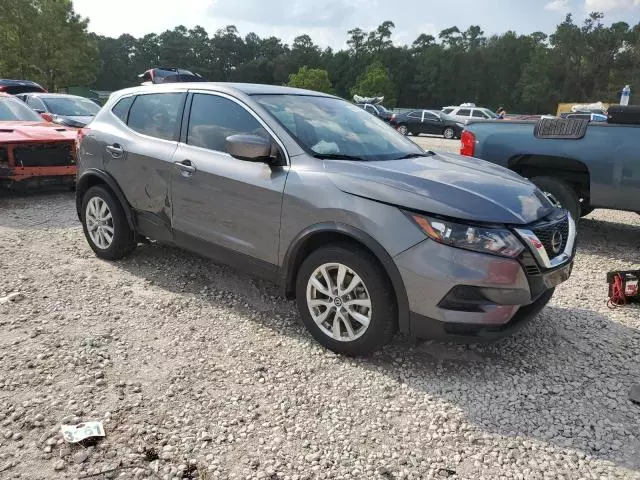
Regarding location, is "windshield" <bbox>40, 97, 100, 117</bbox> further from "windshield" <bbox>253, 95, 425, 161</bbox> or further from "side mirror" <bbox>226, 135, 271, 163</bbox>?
"side mirror" <bbox>226, 135, 271, 163</bbox>

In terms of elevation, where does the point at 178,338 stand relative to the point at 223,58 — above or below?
below

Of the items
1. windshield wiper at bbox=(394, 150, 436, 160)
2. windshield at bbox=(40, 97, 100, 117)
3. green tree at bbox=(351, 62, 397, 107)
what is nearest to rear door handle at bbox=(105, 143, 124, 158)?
windshield wiper at bbox=(394, 150, 436, 160)

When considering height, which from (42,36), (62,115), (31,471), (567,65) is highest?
(567,65)

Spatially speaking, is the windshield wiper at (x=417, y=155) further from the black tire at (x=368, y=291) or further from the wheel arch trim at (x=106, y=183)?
the wheel arch trim at (x=106, y=183)

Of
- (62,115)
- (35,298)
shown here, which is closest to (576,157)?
(35,298)

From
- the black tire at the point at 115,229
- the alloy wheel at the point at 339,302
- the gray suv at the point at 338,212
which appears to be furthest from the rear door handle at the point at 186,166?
the alloy wheel at the point at 339,302

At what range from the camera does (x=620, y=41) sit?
69375mm

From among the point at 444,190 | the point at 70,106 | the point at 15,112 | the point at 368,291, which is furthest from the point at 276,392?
the point at 70,106

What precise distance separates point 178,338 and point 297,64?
91296 mm

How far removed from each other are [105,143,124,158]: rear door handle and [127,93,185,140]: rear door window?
0.22 m

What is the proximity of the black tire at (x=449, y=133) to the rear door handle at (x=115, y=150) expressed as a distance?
26079 mm

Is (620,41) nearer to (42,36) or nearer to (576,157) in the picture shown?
(42,36)

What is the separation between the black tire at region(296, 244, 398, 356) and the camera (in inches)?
122

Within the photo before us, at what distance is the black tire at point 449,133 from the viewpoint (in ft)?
93.7
